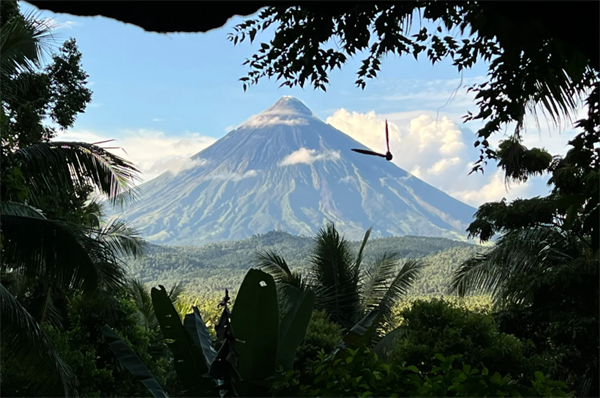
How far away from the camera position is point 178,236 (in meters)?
139

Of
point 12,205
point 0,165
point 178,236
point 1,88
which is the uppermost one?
point 1,88

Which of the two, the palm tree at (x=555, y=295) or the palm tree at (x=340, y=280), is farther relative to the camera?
the palm tree at (x=340, y=280)

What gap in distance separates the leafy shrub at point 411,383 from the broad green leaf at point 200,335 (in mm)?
1974

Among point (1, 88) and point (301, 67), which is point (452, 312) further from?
point (1, 88)

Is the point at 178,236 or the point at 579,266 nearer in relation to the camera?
the point at 579,266

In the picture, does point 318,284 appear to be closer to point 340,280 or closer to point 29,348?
point 340,280

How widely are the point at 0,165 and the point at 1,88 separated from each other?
1815 mm

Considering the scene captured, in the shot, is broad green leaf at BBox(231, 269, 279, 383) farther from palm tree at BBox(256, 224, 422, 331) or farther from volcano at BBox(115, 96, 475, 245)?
volcano at BBox(115, 96, 475, 245)

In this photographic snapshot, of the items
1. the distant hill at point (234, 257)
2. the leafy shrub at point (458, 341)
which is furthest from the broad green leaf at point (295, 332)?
the distant hill at point (234, 257)

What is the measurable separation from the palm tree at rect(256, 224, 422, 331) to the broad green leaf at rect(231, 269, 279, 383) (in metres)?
7.58

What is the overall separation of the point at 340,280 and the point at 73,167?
733cm

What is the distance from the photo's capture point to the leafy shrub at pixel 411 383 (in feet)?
8.05

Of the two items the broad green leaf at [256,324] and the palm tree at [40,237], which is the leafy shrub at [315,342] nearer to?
the palm tree at [40,237]

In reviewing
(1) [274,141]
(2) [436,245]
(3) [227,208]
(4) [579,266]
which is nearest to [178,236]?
(3) [227,208]
